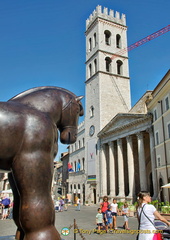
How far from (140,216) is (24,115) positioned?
2809 mm

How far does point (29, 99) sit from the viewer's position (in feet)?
9.36

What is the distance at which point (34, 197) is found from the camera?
229cm

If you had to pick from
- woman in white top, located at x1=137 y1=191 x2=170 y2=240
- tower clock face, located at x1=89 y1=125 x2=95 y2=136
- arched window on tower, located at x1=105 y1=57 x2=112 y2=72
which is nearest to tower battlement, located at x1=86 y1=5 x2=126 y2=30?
arched window on tower, located at x1=105 y1=57 x2=112 y2=72

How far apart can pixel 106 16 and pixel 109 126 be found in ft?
78.1

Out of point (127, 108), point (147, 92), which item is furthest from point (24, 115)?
point (127, 108)

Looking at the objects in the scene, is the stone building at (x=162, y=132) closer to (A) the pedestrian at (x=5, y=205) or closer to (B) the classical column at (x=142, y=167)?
(B) the classical column at (x=142, y=167)

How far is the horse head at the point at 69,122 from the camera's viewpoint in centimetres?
305

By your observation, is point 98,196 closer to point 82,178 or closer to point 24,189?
point 82,178

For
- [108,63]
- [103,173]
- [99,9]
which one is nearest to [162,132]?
[103,173]

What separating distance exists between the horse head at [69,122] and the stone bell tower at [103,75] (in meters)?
35.9

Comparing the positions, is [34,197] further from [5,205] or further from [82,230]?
[5,205]

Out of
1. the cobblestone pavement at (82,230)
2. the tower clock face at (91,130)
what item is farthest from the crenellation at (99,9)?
the cobblestone pavement at (82,230)

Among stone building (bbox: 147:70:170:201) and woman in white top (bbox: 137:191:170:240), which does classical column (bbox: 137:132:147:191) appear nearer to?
stone building (bbox: 147:70:170:201)

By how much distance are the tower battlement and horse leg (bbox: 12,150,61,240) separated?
4737 centimetres
